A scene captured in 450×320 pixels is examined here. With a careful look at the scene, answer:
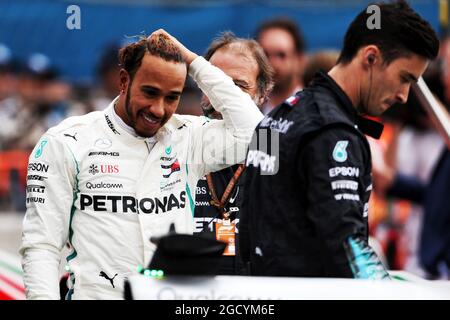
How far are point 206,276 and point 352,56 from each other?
40.4 inches

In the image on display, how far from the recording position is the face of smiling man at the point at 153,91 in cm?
400

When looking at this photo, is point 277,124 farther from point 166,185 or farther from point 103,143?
point 103,143

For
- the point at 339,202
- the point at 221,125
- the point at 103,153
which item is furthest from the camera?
the point at 221,125

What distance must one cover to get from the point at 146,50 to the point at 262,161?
2.13 ft

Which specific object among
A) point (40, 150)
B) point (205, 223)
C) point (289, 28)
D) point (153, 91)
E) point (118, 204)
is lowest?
point (205, 223)

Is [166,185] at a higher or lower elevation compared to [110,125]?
lower

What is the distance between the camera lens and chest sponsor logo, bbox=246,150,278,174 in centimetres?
370

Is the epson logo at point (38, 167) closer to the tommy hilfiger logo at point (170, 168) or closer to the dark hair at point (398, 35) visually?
the tommy hilfiger logo at point (170, 168)

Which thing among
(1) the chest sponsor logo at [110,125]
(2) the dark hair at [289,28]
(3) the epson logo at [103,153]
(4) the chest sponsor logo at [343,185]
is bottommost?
(4) the chest sponsor logo at [343,185]

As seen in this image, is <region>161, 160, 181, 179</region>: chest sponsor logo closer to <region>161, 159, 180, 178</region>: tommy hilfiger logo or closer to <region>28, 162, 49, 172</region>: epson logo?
<region>161, 159, 180, 178</region>: tommy hilfiger logo

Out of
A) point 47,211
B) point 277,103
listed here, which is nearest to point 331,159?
point 47,211

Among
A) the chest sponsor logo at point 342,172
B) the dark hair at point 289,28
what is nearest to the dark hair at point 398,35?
the chest sponsor logo at point 342,172

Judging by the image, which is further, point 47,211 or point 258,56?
point 258,56

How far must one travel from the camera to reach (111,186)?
4.05 meters
